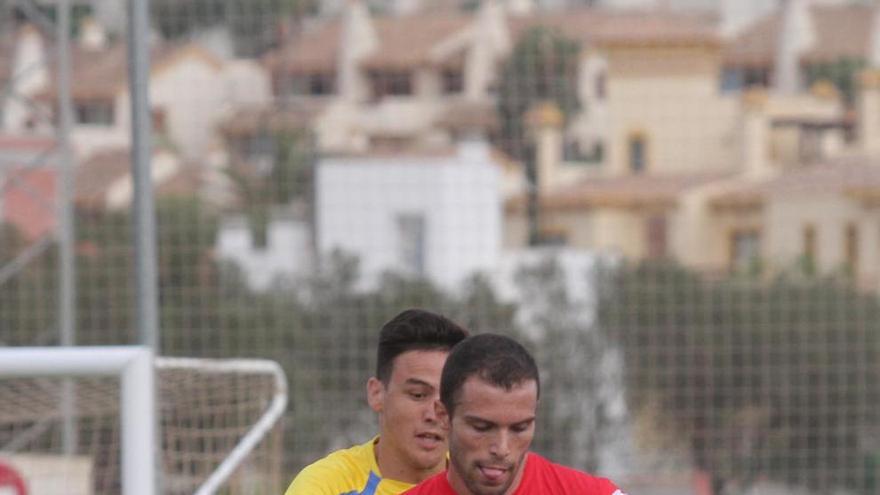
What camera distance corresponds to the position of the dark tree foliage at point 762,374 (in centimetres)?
951

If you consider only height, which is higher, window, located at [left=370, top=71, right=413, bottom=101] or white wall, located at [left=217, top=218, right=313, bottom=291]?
window, located at [left=370, top=71, right=413, bottom=101]

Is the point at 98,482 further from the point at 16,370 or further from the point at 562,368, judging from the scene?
the point at 562,368

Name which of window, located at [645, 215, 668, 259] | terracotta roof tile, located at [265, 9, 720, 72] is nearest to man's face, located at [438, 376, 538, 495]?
terracotta roof tile, located at [265, 9, 720, 72]

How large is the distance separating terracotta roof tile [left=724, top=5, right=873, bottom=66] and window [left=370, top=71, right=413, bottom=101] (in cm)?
596

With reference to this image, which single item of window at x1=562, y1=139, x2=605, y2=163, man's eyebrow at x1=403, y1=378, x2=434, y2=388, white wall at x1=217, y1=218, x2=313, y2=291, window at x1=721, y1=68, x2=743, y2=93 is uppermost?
window at x1=721, y1=68, x2=743, y2=93

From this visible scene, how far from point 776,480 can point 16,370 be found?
699cm

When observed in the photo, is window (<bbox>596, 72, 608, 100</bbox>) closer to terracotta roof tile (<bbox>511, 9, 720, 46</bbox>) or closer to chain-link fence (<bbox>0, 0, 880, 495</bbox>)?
chain-link fence (<bbox>0, 0, 880, 495</bbox>)

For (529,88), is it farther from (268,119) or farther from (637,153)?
(637,153)

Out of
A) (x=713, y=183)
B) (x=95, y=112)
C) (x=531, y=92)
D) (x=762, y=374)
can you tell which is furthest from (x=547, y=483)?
(x=713, y=183)

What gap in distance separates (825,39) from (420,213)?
2940 cm

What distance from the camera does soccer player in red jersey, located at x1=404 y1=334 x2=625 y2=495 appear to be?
2.40 meters

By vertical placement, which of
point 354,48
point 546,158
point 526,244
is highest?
point 354,48

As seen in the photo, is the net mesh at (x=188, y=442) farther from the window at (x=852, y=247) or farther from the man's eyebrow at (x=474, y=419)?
the window at (x=852, y=247)

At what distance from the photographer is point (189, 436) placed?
5531 millimetres
